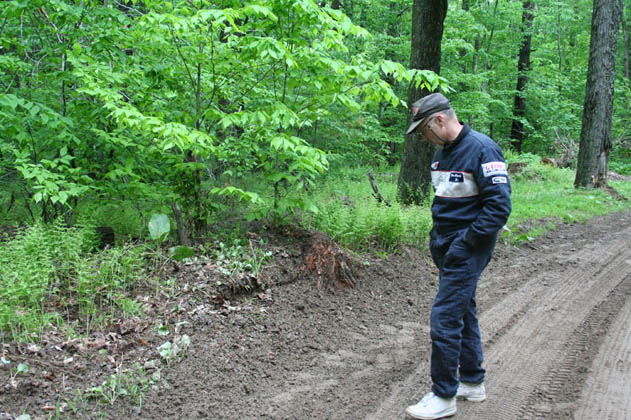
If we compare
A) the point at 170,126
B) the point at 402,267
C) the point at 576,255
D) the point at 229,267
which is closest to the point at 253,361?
the point at 229,267

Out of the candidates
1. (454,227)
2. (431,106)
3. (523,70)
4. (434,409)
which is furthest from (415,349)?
(523,70)

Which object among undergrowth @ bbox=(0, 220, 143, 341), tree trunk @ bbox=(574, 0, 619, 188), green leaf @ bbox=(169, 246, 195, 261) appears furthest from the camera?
tree trunk @ bbox=(574, 0, 619, 188)

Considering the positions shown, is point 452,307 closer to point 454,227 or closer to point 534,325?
point 454,227

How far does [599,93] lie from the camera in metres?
13.5

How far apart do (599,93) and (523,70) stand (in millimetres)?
11783

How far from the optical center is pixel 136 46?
5.30 meters

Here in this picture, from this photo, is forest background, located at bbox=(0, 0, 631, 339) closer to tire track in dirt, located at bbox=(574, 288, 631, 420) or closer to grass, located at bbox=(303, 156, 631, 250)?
grass, located at bbox=(303, 156, 631, 250)

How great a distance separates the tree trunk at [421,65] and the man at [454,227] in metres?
5.57

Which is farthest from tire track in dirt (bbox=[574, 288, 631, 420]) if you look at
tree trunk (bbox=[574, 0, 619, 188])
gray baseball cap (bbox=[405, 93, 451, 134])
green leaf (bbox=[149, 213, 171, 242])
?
tree trunk (bbox=[574, 0, 619, 188])

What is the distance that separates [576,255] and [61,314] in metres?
7.50

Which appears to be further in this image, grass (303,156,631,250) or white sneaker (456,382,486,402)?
grass (303,156,631,250)

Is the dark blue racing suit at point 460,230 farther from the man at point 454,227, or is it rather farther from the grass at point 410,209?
the grass at point 410,209

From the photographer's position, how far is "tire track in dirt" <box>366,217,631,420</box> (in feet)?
11.1

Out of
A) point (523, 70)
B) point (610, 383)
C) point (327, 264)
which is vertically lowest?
point (610, 383)
